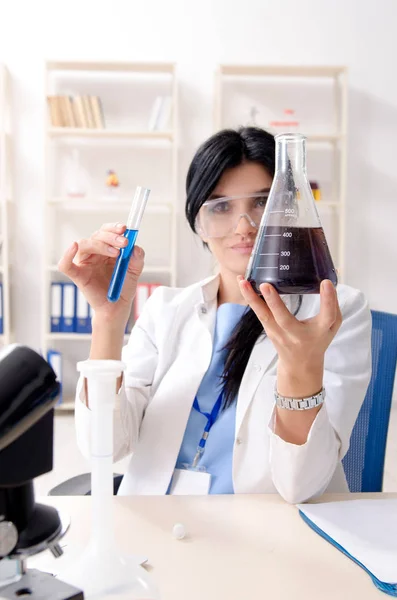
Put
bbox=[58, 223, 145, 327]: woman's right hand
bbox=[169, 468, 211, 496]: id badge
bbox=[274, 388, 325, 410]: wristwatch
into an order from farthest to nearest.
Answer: bbox=[169, 468, 211, 496]: id badge → bbox=[58, 223, 145, 327]: woman's right hand → bbox=[274, 388, 325, 410]: wristwatch

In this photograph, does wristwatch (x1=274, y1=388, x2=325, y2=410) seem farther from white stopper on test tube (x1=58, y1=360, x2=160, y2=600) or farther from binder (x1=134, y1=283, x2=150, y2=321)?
binder (x1=134, y1=283, x2=150, y2=321)

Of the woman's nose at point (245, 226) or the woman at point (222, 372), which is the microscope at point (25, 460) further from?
the woman's nose at point (245, 226)

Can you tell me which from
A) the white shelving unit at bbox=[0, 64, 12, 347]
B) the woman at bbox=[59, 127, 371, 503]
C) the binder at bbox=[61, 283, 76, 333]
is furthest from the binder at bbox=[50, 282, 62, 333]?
the woman at bbox=[59, 127, 371, 503]

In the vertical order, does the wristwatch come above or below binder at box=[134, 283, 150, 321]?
above

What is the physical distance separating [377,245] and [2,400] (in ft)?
13.2

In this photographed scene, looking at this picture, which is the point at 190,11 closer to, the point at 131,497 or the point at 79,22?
the point at 79,22

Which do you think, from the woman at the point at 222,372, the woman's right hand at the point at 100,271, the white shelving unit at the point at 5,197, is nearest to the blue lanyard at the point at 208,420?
the woman at the point at 222,372

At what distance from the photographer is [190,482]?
123 cm

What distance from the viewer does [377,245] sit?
13.9 feet

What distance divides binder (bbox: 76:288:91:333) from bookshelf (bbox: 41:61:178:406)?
160mm

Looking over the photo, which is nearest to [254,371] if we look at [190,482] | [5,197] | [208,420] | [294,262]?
[208,420]

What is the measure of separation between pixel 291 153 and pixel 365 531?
0.56 m

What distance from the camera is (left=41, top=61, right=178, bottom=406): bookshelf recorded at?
4.13 metres

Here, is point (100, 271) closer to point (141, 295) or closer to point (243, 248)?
point (243, 248)
